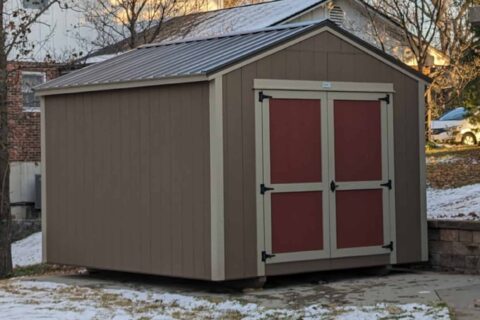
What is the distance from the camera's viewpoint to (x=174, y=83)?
425 inches

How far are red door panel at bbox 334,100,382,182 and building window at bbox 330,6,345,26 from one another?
1530 cm

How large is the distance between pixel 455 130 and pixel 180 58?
1598 cm

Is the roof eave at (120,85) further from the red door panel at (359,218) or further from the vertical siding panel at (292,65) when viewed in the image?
the red door panel at (359,218)

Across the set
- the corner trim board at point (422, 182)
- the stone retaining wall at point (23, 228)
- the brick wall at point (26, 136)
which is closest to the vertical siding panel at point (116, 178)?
the corner trim board at point (422, 182)

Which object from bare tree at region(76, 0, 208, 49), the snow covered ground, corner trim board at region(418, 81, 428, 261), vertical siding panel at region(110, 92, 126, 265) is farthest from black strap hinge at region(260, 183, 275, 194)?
bare tree at region(76, 0, 208, 49)

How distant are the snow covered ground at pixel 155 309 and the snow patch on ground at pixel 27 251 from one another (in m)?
8.23

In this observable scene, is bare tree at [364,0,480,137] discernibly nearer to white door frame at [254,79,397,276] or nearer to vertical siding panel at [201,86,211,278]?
white door frame at [254,79,397,276]

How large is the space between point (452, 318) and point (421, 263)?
3.90m

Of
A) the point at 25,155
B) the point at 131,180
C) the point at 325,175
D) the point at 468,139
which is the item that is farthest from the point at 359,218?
the point at 468,139

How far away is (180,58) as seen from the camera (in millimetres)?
11781

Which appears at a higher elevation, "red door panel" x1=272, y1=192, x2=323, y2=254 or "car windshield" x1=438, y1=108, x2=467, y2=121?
"car windshield" x1=438, y1=108, x2=467, y2=121

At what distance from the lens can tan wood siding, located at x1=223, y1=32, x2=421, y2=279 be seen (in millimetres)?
10547

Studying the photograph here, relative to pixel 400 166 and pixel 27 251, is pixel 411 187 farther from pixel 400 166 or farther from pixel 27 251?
pixel 27 251

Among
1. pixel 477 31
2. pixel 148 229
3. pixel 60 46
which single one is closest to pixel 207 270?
pixel 148 229
